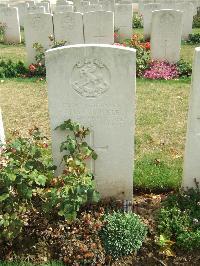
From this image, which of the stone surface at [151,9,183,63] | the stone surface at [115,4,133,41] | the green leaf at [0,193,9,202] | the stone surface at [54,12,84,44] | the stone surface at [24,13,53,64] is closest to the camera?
the green leaf at [0,193,9,202]

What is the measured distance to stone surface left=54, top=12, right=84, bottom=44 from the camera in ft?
35.3

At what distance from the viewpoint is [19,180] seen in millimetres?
3895

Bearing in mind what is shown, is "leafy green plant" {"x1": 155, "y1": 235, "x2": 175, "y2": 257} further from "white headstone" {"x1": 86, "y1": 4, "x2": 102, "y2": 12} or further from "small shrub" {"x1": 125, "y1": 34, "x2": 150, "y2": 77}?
"white headstone" {"x1": 86, "y1": 4, "x2": 102, "y2": 12}

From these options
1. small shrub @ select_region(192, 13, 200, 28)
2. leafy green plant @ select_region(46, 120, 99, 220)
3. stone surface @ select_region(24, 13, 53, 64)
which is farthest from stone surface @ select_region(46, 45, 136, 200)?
small shrub @ select_region(192, 13, 200, 28)

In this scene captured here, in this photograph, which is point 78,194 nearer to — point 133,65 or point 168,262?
point 168,262

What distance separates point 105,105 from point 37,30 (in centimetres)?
689

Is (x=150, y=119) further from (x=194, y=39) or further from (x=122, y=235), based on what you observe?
(x=194, y=39)

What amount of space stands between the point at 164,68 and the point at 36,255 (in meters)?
7.10

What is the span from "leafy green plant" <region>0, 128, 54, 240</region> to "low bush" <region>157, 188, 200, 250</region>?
140cm

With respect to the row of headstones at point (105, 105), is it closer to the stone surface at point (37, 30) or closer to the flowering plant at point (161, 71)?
the flowering plant at point (161, 71)

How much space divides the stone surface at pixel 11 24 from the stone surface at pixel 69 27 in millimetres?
4669

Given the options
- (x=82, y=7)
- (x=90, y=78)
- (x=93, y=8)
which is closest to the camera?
(x=90, y=78)

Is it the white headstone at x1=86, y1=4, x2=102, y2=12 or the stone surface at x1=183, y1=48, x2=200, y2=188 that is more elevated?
the white headstone at x1=86, y1=4, x2=102, y2=12

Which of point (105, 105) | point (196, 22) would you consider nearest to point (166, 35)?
point (105, 105)
